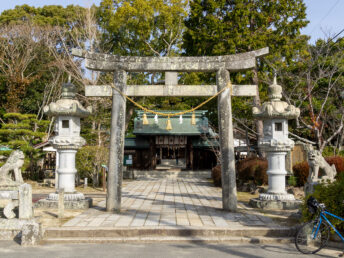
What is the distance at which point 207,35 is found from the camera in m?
17.7

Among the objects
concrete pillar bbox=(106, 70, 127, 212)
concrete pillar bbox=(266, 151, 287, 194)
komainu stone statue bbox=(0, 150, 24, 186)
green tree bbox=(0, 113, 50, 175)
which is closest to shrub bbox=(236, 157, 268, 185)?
concrete pillar bbox=(266, 151, 287, 194)

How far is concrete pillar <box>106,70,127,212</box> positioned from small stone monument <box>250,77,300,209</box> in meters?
4.42

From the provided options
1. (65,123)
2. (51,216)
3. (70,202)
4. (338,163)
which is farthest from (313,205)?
(338,163)

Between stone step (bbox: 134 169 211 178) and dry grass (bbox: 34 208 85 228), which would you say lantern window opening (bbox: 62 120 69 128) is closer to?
dry grass (bbox: 34 208 85 228)

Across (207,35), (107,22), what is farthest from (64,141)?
(107,22)

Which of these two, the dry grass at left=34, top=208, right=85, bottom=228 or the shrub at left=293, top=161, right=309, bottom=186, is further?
the shrub at left=293, top=161, right=309, bottom=186

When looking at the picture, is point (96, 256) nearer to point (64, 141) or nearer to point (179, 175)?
point (64, 141)

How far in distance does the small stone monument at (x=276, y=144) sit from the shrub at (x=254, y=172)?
5.41 meters

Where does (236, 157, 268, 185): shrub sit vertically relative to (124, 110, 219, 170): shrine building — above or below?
below

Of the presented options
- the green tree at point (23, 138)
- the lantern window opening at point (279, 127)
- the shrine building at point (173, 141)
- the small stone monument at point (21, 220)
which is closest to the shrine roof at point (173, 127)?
the shrine building at point (173, 141)

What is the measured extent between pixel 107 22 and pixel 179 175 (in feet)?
49.4

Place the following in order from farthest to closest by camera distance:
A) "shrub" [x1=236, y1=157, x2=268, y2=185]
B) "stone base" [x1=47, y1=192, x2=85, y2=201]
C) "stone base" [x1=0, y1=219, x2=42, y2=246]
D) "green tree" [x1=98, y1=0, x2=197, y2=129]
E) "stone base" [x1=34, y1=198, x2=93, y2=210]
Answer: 1. "green tree" [x1=98, y1=0, x2=197, y2=129]
2. "shrub" [x1=236, y1=157, x2=268, y2=185]
3. "stone base" [x1=47, y1=192, x2=85, y2=201]
4. "stone base" [x1=34, y1=198, x2=93, y2=210]
5. "stone base" [x1=0, y1=219, x2=42, y2=246]

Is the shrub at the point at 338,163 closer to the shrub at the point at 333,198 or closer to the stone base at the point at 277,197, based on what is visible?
the stone base at the point at 277,197

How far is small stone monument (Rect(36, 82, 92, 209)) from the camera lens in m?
9.65
